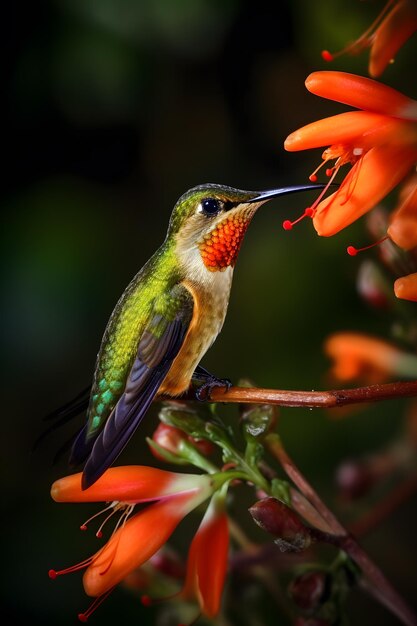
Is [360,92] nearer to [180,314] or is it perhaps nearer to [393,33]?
[393,33]

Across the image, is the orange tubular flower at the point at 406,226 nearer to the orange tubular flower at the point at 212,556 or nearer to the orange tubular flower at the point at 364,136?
the orange tubular flower at the point at 364,136

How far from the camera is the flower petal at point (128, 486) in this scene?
0.54 metres

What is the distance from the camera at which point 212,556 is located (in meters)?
0.57

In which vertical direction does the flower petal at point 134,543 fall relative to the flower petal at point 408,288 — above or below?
below

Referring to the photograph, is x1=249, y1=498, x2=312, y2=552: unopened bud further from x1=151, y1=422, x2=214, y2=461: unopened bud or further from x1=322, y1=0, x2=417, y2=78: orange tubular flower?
x1=322, y1=0, x2=417, y2=78: orange tubular flower

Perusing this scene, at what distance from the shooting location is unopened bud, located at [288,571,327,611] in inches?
23.3

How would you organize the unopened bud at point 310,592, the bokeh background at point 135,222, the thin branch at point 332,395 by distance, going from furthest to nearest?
the bokeh background at point 135,222 → the unopened bud at point 310,592 → the thin branch at point 332,395

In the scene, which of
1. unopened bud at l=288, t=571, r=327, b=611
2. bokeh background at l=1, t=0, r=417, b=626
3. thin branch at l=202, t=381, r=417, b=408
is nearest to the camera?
thin branch at l=202, t=381, r=417, b=408

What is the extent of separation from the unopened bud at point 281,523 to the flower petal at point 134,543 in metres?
0.07

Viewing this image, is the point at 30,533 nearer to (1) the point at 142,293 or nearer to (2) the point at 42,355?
(2) the point at 42,355

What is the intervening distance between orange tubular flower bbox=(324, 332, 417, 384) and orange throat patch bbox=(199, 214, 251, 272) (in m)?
0.29

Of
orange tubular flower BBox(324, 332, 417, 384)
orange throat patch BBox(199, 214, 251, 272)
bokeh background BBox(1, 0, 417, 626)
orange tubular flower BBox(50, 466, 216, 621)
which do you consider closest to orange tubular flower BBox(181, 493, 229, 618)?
orange tubular flower BBox(50, 466, 216, 621)

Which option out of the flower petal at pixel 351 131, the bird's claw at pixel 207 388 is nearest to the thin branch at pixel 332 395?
the bird's claw at pixel 207 388

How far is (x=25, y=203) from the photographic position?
1.08 meters
